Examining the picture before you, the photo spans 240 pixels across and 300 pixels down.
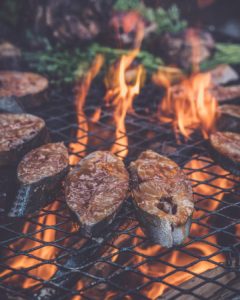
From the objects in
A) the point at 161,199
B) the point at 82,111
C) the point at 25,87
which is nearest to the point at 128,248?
the point at 161,199

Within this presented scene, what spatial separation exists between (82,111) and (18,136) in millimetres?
1271

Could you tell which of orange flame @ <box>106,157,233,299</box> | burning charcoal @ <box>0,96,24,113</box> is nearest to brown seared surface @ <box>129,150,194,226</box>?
orange flame @ <box>106,157,233,299</box>

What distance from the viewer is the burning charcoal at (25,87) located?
376 cm

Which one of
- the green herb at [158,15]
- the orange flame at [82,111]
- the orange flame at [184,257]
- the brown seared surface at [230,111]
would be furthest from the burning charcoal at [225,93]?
the green herb at [158,15]

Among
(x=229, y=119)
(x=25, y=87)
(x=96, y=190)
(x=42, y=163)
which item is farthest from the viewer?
(x=25, y=87)

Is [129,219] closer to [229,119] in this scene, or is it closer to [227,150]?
[227,150]

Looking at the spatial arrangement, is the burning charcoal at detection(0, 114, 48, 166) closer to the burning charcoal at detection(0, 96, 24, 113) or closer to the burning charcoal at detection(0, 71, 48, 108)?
the burning charcoal at detection(0, 96, 24, 113)

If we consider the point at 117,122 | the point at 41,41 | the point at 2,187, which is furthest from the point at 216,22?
the point at 2,187

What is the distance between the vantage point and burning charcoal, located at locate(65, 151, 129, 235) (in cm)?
222

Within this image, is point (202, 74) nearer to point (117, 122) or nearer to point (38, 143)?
point (117, 122)

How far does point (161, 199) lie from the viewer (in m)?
2.37

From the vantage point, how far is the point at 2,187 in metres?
2.66

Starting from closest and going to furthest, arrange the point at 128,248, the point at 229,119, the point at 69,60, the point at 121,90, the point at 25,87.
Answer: the point at 128,248 → the point at 229,119 → the point at 25,87 → the point at 121,90 → the point at 69,60

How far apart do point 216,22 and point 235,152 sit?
511cm
